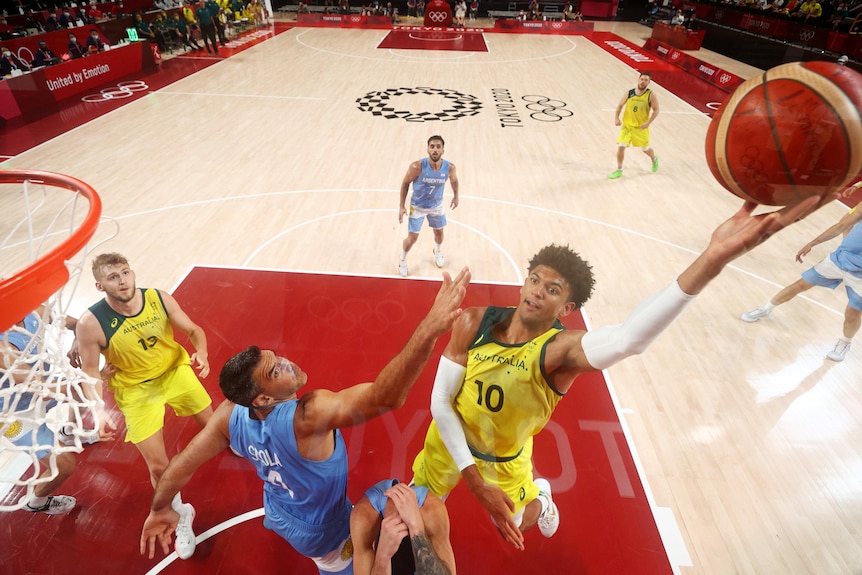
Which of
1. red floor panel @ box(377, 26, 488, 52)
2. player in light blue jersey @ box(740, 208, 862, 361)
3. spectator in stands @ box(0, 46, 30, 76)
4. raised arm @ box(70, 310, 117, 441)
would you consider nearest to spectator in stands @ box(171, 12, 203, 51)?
spectator in stands @ box(0, 46, 30, 76)

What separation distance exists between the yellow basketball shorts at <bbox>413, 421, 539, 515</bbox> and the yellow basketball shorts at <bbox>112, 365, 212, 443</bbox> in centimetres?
167

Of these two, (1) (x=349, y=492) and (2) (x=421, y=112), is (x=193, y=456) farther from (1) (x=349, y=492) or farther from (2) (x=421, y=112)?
(2) (x=421, y=112)

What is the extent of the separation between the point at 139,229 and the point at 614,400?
6.10 metres

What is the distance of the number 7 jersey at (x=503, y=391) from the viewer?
2.20 m

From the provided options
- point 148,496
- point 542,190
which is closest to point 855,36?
A: point 542,190

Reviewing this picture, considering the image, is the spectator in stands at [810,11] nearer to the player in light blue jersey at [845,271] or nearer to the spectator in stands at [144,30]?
the player in light blue jersey at [845,271]

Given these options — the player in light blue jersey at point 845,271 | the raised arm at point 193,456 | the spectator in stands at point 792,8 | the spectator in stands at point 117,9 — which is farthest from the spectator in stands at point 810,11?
the spectator in stands at point 117,9

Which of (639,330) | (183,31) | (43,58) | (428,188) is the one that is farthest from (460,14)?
(639,330)

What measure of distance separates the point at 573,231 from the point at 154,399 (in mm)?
5236

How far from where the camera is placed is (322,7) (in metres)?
23.4

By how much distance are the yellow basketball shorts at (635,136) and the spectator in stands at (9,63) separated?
12.0 metres

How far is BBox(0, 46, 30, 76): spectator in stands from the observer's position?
31.7ft

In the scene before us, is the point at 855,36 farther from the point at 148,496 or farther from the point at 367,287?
the point at 148,496

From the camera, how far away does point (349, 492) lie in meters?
3.28
